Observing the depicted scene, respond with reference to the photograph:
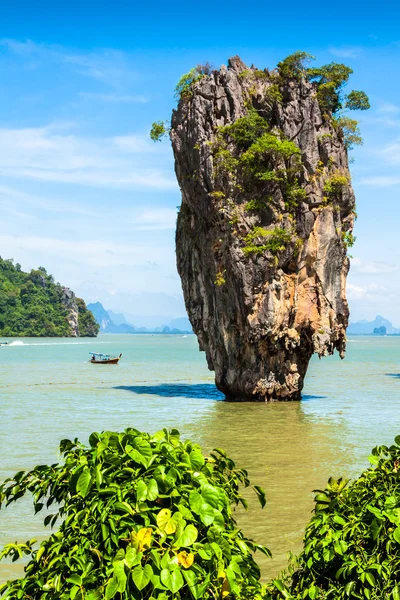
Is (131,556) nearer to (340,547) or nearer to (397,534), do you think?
(340,547)

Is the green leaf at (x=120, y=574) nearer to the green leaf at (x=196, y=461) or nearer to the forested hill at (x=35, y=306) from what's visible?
the green leaf at (x=196, y=461)

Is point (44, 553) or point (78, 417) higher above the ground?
point (44, 553)

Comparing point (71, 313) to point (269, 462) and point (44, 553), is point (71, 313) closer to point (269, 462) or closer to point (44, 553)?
point (269, 462)

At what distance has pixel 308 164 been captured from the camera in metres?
23.2

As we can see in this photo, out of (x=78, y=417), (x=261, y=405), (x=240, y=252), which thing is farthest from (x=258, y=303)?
(x=78, y=417)

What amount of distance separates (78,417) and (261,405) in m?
6.48

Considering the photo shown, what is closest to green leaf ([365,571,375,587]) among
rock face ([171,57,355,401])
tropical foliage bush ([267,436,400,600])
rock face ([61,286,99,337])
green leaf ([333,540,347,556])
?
tropical foliage bush ([267,436,400,600])

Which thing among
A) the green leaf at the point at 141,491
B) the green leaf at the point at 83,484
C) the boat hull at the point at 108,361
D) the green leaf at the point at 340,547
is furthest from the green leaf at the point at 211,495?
the boat hull at the point at 108,361

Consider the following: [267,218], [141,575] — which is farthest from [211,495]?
[267,218]

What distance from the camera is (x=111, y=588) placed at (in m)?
2.53

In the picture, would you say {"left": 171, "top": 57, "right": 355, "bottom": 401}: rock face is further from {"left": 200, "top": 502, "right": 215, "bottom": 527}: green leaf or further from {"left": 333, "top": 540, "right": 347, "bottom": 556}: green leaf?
{"left": 200, "top": 502, "right": 215, "bottom": 527}: green leaf

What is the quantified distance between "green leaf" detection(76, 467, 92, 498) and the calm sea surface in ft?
13.0

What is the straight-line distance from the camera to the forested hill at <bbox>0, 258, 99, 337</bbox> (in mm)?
128288

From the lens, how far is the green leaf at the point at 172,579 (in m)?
2.52
